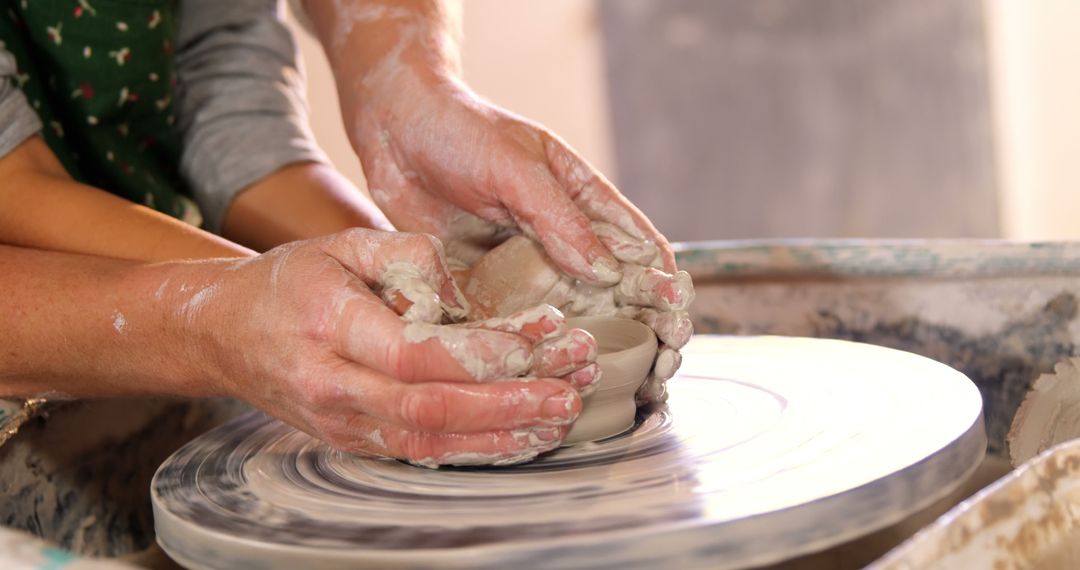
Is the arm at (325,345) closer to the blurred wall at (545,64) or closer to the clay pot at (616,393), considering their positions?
the clay pot at (616,393)

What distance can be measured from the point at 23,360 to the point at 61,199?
223mm

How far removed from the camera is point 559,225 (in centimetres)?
111

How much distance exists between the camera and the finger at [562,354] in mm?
909

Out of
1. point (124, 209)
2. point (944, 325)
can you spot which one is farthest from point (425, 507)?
point (944, 325)

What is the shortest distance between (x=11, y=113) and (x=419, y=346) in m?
0.70

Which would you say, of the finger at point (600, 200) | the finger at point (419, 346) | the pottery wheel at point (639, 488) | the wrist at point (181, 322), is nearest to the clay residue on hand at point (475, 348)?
the finger at point (419, 346)

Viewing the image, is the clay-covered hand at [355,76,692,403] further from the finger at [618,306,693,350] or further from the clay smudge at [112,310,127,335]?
the clay smudge at [112,310,127,335]

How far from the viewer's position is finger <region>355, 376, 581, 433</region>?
86cm

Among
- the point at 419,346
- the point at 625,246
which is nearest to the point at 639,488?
the point at 419,346

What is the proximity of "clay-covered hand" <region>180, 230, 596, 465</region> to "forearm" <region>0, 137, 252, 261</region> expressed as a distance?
0.29 meters

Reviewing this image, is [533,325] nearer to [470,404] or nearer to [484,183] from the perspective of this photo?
[470,404]

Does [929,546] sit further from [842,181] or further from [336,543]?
[842,181]

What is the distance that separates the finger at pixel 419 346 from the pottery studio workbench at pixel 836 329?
0.49 metres

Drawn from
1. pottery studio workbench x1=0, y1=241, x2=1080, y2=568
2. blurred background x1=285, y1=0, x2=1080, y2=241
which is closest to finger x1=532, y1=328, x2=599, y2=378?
pottery studio workbench x1=0, y1=241, x2=1080, y2=568
